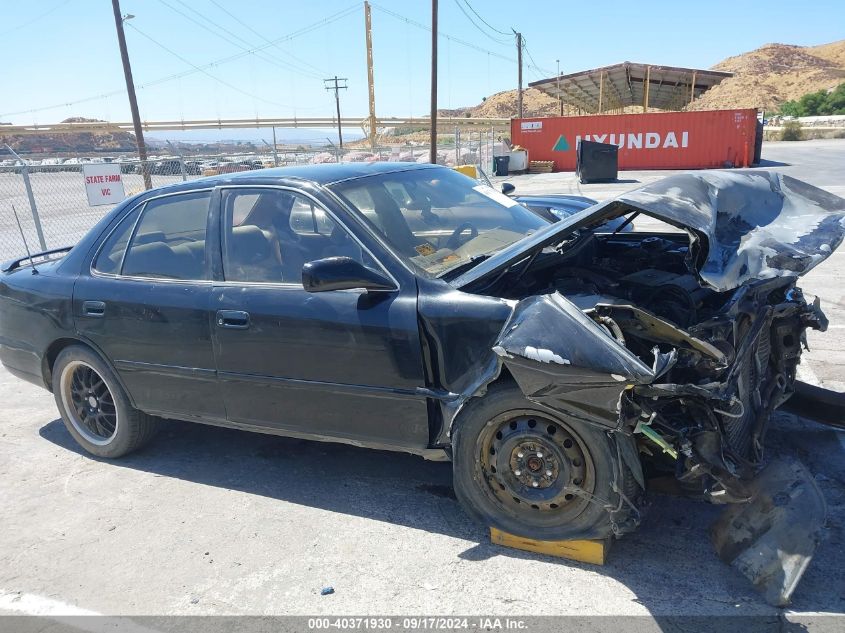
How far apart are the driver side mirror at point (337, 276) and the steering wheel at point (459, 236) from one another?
676 millimetres

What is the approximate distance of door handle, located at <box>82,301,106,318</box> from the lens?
3.99 metres

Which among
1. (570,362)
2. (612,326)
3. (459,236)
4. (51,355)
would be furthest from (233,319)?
(612,326)

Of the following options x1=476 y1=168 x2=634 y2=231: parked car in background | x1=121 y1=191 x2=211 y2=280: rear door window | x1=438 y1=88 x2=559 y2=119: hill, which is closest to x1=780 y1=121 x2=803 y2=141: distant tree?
x1=476 y1=168 x2=634 y2=231: parked car in background

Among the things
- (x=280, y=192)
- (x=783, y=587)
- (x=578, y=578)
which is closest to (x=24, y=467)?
(x=280, y=192)

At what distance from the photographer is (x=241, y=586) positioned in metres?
2.94

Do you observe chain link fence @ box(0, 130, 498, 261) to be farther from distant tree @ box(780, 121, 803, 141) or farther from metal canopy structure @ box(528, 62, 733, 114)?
distant tree @ box(780, 121, 803, 141)

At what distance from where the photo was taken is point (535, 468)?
2.92 metres

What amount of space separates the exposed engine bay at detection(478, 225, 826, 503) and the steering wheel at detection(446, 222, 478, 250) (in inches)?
17.6

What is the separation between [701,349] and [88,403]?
12.2ft

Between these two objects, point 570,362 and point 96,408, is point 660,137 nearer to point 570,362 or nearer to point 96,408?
point 96,408

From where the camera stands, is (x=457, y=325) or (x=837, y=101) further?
(x=837, y=101)

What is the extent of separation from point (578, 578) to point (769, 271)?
1524 mm

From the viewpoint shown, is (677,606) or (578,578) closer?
(677,606)

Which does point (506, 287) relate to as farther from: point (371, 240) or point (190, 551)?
point (190, 551)
